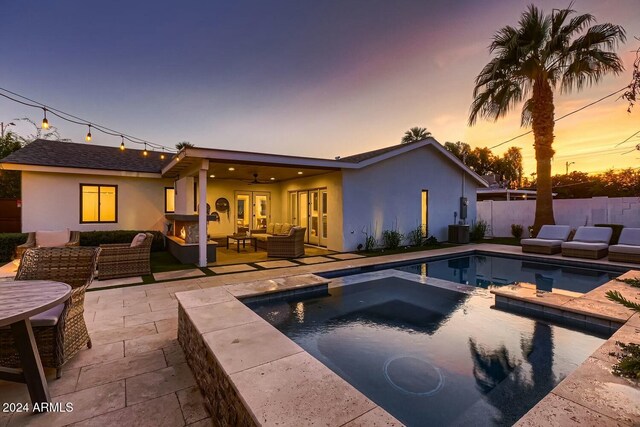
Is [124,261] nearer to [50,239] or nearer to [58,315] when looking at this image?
[50,239]

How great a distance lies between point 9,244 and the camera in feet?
28.9

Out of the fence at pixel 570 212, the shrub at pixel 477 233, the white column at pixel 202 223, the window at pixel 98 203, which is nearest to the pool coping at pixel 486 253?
the white column at pixel 202 223

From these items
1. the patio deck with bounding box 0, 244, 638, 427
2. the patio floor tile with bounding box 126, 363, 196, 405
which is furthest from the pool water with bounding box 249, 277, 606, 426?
the patio floor tile with bounding box 126, 363, 196, 405

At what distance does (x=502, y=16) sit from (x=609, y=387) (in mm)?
12160

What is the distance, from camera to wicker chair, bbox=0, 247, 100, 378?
2.78 metres

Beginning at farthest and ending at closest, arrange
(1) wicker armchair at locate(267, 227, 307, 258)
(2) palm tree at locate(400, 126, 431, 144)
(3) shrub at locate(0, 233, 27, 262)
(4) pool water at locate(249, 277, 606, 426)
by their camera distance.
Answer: (2) palm tree at locate(400, 126, 431, 144)
(1) wicker armchair at locate(267, 227, 307, 258)
(3) shrub at locate(0, 233, 27, 262)
(4) pool water at locate(249, 277, 606, 426)

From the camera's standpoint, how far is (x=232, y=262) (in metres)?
8.80

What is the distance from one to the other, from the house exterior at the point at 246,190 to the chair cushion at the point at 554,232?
3840 mm

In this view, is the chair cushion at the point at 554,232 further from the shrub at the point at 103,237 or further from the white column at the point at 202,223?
the shrub at the point at 103,237

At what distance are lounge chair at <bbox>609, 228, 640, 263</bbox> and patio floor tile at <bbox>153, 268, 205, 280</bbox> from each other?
11.7m

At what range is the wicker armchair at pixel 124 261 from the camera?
6.64 meters

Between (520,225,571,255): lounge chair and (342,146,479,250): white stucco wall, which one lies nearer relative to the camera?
(520,225,571,255): lounge chair

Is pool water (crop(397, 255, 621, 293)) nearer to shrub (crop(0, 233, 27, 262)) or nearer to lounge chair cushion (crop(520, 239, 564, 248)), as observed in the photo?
lounge chair cushion (crop(520, 239, 564, 248))

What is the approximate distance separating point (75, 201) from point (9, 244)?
7.82ft
